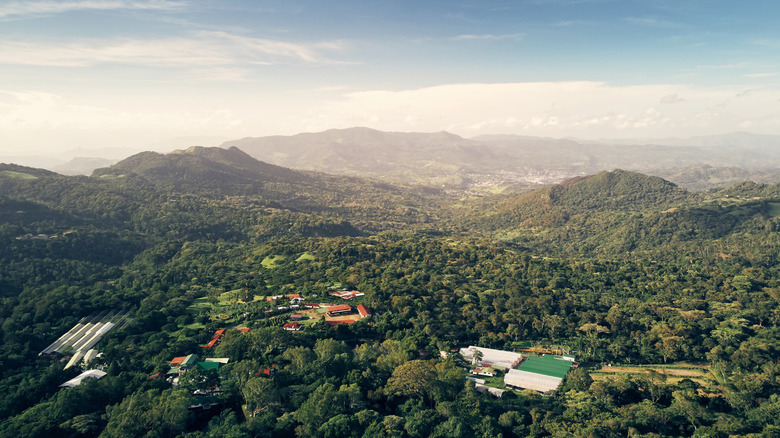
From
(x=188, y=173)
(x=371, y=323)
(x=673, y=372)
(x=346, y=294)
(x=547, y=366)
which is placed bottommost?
(x=673, y=372)

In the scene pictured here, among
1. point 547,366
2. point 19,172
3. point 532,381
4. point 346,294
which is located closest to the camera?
point 532,381

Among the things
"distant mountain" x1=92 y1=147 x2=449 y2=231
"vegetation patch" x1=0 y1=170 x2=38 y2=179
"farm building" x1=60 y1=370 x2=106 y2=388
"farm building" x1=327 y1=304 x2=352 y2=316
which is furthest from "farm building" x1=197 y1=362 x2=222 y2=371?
"vegetation patch" x1=0 y1=170 x2=38 y2=179

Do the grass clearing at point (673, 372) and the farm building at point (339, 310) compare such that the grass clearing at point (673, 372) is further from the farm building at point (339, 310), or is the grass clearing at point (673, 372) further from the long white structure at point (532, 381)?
the farm building at point (339, 310)

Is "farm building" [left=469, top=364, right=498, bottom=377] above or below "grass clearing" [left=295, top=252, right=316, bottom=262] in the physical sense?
below

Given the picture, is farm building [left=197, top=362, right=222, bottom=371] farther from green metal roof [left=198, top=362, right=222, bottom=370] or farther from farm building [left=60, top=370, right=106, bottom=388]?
farm building [left=60, top=370, right=106, bottom=388]

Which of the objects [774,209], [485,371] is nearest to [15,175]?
[485,371]

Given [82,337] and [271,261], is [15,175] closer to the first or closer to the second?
[271,261]

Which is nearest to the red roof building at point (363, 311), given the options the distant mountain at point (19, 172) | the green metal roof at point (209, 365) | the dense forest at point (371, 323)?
the dense forest at point (371, 323)
